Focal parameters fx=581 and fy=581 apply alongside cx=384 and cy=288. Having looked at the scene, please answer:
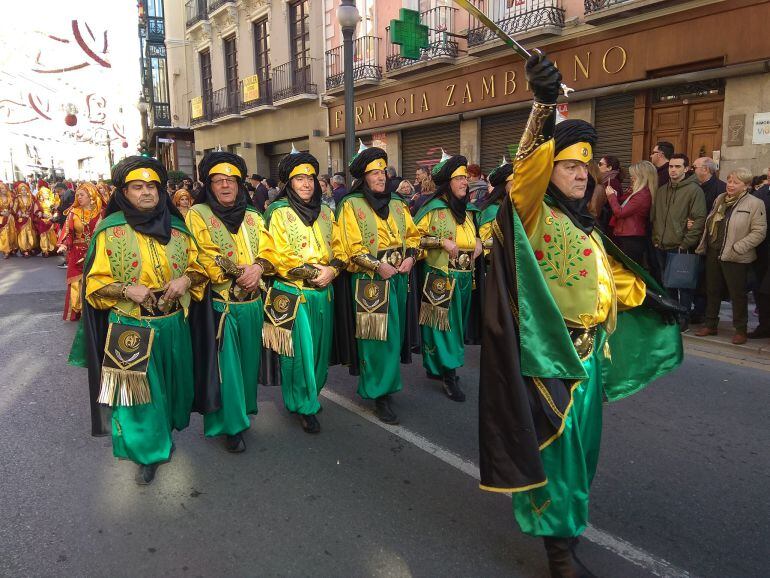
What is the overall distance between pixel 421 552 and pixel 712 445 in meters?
2.33

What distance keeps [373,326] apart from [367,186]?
3.50 feet

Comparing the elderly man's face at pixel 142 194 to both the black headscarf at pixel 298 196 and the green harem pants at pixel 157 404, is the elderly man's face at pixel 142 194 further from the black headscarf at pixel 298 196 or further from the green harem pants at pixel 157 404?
the black headscarf at pixel 298 196

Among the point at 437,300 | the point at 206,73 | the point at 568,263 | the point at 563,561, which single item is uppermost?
the point at 206,73

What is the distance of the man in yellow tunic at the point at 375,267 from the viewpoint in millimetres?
4320

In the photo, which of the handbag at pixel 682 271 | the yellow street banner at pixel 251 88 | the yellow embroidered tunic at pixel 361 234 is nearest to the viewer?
the yellow embroidered tunic at pixel 361 234

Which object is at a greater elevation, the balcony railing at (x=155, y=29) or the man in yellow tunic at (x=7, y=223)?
the balcony railing at (x=155, y=29)

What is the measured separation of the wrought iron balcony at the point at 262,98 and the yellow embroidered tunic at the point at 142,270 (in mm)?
18321

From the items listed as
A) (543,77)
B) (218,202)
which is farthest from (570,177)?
(218,202)

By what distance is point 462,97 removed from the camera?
44.8 feet

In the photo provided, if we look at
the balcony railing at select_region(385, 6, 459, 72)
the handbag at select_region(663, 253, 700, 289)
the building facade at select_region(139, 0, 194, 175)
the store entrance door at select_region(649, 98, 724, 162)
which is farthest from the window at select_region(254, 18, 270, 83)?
the handbag at select_region(663, 253, 700, 289)

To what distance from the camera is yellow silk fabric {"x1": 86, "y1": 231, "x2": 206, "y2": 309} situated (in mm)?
3281

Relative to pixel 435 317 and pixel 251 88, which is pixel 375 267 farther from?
pixel 251 88

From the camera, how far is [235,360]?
3.92 metres

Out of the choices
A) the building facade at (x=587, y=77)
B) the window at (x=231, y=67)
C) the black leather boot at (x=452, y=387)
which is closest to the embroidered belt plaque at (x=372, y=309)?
the black leather boot at (x=452, y=387)
